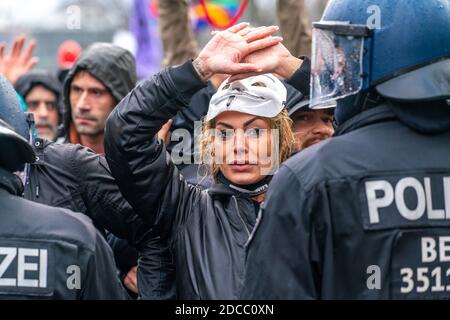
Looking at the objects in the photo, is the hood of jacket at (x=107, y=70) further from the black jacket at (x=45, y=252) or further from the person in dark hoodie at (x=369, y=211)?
the person in dark hoodie at (x=369, y=211)

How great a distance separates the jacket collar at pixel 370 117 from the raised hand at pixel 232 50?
0.99 meters

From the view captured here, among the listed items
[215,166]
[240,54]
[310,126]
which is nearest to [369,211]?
[240,54]

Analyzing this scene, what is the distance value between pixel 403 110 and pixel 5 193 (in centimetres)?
141

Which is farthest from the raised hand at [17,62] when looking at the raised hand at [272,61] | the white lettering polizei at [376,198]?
the white lettering polizei at [376,198]

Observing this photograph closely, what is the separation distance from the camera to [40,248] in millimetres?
3891

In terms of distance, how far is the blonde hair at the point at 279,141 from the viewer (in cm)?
516

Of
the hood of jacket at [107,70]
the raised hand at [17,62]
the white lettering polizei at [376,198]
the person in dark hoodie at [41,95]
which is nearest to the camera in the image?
the white lettering polizei at [376,198]

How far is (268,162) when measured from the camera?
16.7 ft

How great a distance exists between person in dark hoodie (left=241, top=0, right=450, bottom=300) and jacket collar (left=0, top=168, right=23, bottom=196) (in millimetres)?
872

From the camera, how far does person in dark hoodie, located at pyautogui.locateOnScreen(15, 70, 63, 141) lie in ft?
31.5

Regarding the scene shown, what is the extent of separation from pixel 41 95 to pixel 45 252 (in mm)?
5977

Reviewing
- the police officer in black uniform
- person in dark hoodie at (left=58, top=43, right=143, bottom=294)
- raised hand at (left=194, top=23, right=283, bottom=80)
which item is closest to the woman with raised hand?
raised hand at (left=194, top=23, right=283, bottom=80)
